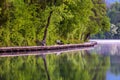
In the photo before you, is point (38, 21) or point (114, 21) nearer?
point (38, 21)

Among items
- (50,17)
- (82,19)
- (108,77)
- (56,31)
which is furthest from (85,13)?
(108,77)

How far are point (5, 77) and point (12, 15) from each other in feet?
70.9

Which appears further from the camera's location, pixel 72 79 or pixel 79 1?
pixel 79 1

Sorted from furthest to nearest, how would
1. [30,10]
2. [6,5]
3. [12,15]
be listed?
1. [30,10]
2. [12,15]
3. [6,5]

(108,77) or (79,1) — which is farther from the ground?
(79,1)

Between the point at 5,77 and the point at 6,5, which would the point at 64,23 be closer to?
the point at 6,5

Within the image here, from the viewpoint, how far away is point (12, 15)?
35.8m

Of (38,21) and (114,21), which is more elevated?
(38,21)

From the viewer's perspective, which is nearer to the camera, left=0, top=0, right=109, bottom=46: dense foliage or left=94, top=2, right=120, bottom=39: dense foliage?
left=0, top=0, right=109, bottom=46: dense foliage

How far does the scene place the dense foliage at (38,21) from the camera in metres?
35.1

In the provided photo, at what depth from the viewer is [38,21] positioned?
39.3 m

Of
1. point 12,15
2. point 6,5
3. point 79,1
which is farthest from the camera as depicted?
point 79,1

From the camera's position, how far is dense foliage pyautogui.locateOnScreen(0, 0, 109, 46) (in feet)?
115

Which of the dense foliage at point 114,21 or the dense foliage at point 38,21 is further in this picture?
the dense foliage at point 114,21
